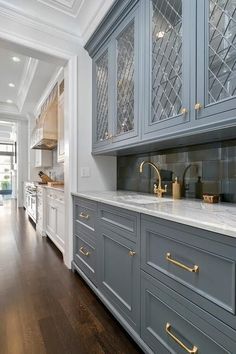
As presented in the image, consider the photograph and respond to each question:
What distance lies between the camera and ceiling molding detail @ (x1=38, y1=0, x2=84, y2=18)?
225 centimetres

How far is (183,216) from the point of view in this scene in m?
0.98

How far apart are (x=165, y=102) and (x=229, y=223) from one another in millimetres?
983

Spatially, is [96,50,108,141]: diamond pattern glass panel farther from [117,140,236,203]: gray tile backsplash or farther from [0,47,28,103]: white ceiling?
[0,47,28,103]: white ceiling

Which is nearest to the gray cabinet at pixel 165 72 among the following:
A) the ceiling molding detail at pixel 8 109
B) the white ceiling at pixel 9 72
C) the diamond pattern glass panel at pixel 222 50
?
the diamond pattern glass panel at pixel 222 50

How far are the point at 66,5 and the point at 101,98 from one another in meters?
1.06

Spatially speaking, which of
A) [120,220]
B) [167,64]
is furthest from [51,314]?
[167,64]

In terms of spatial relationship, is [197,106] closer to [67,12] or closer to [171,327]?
[171,327]

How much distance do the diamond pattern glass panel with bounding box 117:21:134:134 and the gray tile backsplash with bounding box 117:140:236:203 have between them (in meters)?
0.48

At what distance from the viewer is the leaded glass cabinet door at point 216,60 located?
3.51 feet

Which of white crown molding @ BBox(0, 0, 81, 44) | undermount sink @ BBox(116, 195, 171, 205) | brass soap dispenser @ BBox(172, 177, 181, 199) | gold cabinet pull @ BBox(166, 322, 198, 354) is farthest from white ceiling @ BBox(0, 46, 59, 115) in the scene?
gold cabinet pull @ BBox(166, 322, 198, 354)

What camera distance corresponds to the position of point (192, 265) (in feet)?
3.04

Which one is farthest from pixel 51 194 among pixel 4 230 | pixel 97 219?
pixel 97 219

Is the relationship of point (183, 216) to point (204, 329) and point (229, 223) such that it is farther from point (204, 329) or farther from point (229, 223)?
point (204, 329)

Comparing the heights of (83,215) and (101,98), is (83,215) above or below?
below
